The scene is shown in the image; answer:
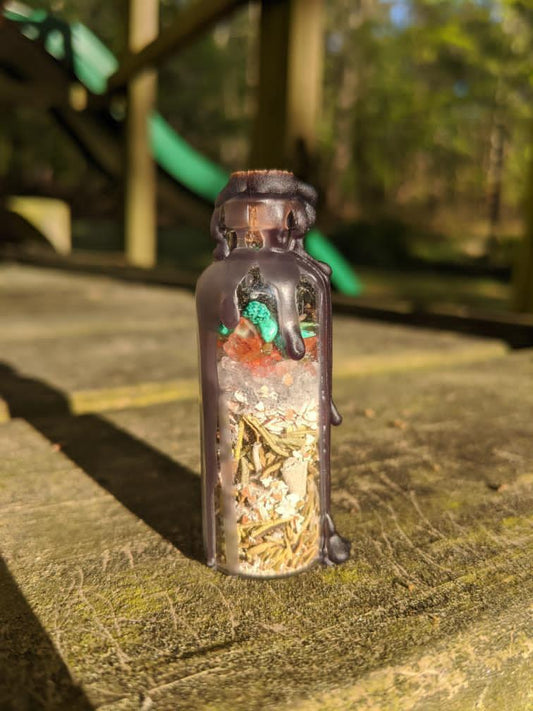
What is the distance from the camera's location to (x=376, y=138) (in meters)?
19.5

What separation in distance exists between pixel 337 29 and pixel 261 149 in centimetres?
2181

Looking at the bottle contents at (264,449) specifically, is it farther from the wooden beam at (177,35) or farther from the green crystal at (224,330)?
the wooden beam at (177,35)

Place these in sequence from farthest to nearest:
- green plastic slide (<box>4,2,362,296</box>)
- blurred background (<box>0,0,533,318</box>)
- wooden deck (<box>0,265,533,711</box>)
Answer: blurred background (<box>0,0,533,318</box>)
green plastic slide (<box>4,2,362,296</box>)
wooden deck (<box>0,265,533,711</box>)

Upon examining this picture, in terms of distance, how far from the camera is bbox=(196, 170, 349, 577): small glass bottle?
1.00 metres

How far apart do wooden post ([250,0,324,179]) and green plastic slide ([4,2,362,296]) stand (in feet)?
8.22

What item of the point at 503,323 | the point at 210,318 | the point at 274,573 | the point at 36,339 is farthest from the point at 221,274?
the point at 503,323

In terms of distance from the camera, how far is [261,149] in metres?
4.00

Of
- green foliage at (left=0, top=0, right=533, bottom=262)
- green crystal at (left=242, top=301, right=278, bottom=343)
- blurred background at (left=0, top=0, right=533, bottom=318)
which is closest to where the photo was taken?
green crystal at (left=242, top=301, right=278, bottom=343)

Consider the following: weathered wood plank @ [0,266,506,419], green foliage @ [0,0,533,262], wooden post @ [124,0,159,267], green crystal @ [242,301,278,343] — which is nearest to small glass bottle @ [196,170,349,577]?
green crystal @ [242,301,278,343]

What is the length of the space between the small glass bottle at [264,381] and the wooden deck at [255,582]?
0.21ft

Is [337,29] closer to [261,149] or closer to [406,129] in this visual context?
[406,129]

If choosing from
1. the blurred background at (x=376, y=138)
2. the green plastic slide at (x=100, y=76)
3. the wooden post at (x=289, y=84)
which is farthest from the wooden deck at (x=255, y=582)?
the green plastic slide at (x=100, y=76)

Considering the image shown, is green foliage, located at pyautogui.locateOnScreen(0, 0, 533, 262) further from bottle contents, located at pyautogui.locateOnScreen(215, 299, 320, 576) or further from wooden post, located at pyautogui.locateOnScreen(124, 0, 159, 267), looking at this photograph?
bottle contents, located at pyautogui.locateOnScreen(215, 299, 320, 576)

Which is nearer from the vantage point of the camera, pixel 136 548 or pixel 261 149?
pixel 136 548
